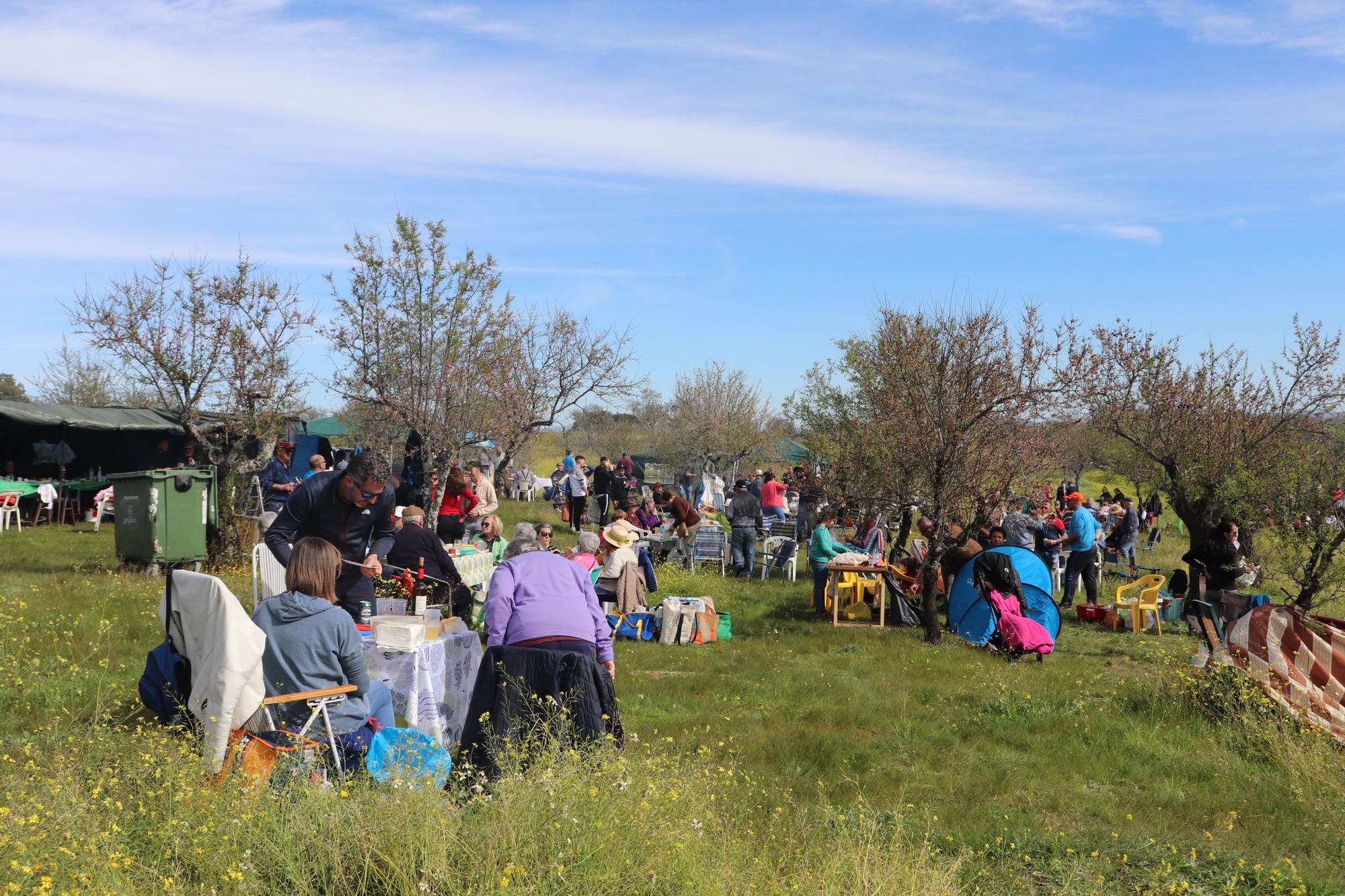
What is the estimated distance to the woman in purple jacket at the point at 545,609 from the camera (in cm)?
544

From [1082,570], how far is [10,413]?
1948 centimetres

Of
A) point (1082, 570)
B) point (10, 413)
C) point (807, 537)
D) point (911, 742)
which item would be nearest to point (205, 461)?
point (10, 413)

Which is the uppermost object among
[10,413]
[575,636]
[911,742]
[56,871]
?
[10,413]

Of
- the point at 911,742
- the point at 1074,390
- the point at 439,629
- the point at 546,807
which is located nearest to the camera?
the point at 546,807

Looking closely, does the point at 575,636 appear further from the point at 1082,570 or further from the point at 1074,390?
the point at 1082,570

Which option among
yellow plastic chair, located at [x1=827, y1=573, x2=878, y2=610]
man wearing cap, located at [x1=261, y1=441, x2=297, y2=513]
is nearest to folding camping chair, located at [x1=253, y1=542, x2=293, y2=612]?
man wearing cap, located at [x1=261, y1=441, x2=297, y2=513]

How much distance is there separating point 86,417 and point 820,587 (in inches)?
670

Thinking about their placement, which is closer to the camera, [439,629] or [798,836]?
[798,836]

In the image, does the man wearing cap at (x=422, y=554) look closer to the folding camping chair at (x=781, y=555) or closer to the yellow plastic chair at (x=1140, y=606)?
the folding camping chair at (x=781, y=555)

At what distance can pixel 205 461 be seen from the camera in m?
21.6

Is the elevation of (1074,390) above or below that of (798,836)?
above

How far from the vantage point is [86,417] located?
22453mm

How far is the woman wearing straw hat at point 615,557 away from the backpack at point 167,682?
6314 millimetres

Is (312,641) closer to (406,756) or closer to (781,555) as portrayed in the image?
(406,756)
